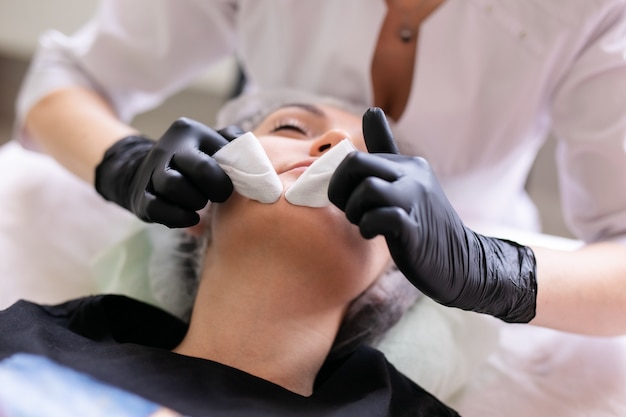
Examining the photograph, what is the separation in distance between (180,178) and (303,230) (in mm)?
162

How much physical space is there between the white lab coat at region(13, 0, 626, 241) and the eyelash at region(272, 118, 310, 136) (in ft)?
0.73

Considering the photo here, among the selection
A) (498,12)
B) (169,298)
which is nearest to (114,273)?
(169,298)

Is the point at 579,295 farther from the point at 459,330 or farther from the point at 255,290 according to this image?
the point at 255,290

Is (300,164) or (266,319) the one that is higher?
(300,164)

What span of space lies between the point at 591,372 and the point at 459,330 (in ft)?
0.72

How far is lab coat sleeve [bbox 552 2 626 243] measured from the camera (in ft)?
3.46

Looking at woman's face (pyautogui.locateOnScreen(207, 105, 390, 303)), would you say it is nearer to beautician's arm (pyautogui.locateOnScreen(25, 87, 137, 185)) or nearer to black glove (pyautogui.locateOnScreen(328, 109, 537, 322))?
black glove (pyautogui.locateOnScreen(328, 109, 537, 322))

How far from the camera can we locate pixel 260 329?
848 millimetres

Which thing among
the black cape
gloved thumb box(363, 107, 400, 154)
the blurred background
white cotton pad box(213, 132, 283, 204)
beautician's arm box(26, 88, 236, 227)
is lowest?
the blurred background

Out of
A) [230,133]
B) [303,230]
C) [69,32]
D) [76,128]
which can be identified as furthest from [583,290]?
[69,32]

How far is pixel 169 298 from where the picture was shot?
3.55ft

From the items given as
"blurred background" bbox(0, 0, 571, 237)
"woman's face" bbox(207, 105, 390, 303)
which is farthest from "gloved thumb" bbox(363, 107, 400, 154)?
"blurred background" bbox(0, 0, 571, 237)

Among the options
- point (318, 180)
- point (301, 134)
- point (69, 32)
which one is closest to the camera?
point (318, 180)

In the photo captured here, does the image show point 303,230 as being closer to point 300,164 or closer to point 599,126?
point 300,164
